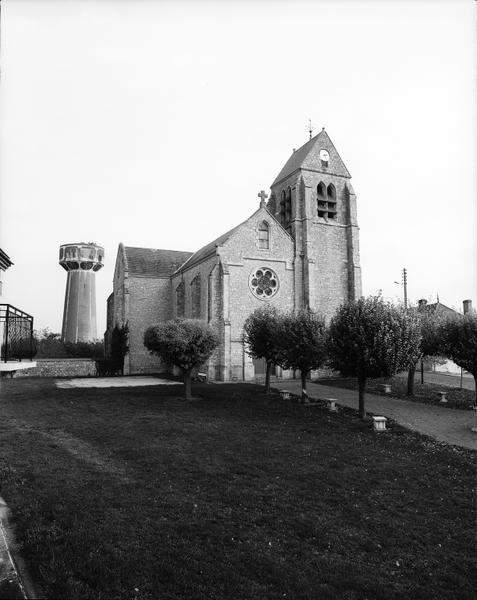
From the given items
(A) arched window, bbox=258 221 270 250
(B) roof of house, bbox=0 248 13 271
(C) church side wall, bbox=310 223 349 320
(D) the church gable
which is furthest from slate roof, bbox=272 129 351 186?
(B) roof of house, bbox=0 248 13 271

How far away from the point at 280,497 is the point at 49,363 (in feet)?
101

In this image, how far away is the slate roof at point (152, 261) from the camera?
39.5 metres

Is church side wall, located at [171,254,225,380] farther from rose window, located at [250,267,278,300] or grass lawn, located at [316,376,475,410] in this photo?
grass lawn, located at [316,376,475,410]

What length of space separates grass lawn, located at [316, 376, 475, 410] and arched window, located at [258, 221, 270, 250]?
34.6 feet

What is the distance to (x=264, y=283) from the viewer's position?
3234 cm

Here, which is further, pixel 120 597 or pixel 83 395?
pixel 83 395

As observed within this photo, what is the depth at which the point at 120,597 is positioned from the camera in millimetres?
4777

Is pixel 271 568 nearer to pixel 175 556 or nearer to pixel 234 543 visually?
pixel 234 543

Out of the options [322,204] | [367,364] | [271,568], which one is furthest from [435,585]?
[322,204]

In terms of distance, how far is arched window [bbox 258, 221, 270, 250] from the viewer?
3247 centimetres

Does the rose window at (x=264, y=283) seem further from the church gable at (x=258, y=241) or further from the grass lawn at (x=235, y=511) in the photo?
the grass lawn at (x=235, y=511)

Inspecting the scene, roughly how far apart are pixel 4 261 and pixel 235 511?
5.97m

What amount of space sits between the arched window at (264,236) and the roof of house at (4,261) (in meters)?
25.3

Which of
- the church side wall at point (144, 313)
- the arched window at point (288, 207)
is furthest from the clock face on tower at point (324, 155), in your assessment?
the church side wall at point (144, 313)
